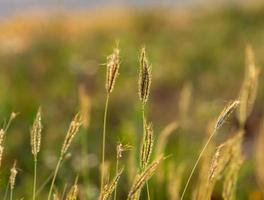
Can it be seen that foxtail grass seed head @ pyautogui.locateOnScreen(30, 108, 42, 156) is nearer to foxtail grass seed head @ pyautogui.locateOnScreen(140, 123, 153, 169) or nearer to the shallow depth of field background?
foxtail grass seed head @ pyautogui.locateOnScreen(140, 123, 153, 169)

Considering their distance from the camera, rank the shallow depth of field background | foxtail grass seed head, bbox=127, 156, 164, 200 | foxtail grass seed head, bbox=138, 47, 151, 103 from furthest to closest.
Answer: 1. the shallow depth of field background
2. foxtail grass seed head, bbox=138, 47, 151, 103
3. foxtail grass seed head, bbox=127, 156, 164, 200

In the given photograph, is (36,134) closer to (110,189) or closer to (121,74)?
(110,189)

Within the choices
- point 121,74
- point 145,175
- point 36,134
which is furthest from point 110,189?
point 121,74

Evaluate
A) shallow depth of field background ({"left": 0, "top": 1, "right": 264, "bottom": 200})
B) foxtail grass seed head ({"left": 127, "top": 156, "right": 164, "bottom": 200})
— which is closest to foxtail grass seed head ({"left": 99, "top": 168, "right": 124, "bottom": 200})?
foxtail grass seed head ({"left": 127, "top": 156, "right": 164, "bottom": 200})

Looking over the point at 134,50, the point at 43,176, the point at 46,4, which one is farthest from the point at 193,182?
the point at 46,4

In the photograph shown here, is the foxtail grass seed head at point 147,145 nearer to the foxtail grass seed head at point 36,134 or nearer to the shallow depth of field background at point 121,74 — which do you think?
the foxtail grass seed head at point 36,134

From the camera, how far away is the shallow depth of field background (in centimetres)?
451

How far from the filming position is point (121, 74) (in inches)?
282

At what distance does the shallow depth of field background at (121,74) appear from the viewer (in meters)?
4.51

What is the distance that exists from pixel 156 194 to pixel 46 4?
7.11m

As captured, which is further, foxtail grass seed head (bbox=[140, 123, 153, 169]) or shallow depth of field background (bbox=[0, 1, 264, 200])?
shallow depth of field background (bbox=[0, 1, 264, 200])

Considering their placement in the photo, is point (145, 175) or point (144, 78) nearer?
point (145, 175)

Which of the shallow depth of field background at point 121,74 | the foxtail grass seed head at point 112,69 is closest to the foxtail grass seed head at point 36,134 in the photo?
the foxtail grass seed head at point 112,69

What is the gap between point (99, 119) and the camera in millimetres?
5496
